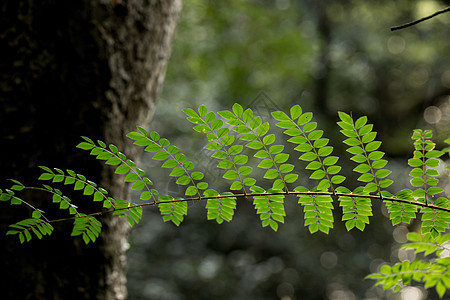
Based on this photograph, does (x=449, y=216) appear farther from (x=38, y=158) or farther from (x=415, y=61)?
(x=415, y=61)

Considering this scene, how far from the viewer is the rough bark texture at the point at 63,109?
0.86 m

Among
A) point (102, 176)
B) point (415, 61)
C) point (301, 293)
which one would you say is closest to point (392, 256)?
point (301, 293)

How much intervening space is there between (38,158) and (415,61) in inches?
192

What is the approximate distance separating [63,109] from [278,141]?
106 inches

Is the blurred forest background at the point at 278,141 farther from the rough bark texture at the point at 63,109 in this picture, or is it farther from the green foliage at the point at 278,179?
the green foliage at the point at 278,179

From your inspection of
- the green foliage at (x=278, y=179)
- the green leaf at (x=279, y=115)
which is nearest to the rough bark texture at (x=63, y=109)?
the green foliage at (x=278, y=179)

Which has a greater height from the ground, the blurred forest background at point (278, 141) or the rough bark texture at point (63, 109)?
the blurred forest background at point (278, 141)

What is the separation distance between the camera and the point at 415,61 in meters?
4.81

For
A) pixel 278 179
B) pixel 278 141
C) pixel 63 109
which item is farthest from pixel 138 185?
pixel 278 141

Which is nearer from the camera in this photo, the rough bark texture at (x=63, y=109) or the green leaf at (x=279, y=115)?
the green leaf at (x=279, y=115)

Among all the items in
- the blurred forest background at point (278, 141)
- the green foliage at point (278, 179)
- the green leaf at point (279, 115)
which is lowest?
the green foliage at point (278, 179)

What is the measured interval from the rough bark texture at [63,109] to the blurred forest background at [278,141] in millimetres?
2369

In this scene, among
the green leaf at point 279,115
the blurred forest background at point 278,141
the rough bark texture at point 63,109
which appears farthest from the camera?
the blurred forest background at point 278,141

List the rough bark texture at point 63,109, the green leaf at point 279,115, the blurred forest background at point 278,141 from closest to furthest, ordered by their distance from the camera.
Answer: the green leaf at point 279,115
the rough bark texture at point 63,109
the blurred forest background at point 278,141
